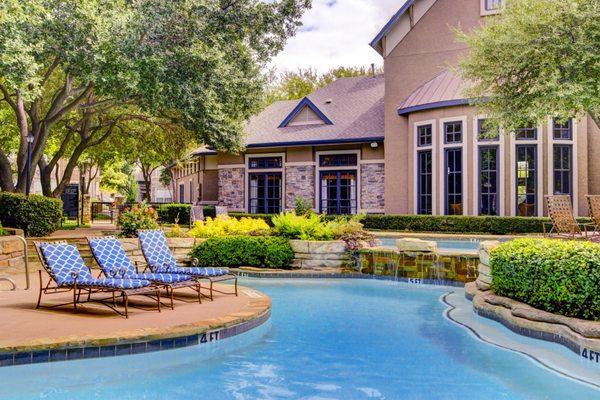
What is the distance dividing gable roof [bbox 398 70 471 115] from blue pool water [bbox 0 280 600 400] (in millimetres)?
13179

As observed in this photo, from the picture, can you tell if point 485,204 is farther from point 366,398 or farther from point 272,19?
point 366,398

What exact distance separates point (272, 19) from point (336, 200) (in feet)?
30.6

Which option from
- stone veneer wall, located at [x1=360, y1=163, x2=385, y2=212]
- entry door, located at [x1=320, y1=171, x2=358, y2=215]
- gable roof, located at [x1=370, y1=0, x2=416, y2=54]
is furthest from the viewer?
entry door, located at [x1=320, y1=171, x2=358, y2=215]

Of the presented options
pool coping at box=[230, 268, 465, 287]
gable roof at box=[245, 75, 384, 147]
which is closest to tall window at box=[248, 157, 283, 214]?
gable roof at box=[245, 75, 384, 147]

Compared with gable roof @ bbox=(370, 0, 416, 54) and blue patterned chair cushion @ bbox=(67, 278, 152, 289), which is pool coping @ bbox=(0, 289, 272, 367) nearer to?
blue patterned chair cushion @ bbox=(67, 278, 152, 289)

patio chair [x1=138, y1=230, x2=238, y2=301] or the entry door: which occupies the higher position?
→ the entry door

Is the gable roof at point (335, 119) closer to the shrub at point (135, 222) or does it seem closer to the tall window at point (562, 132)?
the tall window at point (562, 132)

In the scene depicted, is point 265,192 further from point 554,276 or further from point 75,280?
point 554,276

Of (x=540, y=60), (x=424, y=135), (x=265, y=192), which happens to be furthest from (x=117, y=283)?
(x=265, y=192)

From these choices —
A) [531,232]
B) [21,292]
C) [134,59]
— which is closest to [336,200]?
[531,232]

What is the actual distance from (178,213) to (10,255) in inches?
597

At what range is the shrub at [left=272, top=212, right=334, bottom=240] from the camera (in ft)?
44.8

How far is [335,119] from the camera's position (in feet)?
85.0

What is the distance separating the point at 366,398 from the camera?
5.15 m
